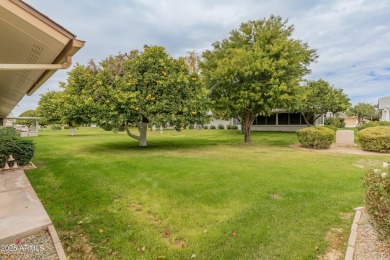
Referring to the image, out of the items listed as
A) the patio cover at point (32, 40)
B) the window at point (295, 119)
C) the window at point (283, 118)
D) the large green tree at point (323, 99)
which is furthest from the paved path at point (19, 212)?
the window at point (295, 119)

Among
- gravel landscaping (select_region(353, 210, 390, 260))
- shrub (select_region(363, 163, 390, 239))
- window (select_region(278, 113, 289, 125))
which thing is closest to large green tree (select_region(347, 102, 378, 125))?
window (select_region(278, 113, 289, 125))

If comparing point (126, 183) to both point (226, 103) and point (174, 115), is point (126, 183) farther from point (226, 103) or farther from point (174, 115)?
point (226, 103)

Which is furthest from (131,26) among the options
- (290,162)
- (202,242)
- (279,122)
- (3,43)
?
Result: (279,122)

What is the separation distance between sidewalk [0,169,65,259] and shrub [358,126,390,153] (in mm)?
14765

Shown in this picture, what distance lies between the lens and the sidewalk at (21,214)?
3.64 meters

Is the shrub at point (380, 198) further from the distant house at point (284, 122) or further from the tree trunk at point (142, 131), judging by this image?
the distant house at point (284, 122)

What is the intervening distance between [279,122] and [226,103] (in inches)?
752

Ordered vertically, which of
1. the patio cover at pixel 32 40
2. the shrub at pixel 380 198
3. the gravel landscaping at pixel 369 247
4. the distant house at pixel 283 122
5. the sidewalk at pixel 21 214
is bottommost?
the gravel landscaping at pixel 369 247

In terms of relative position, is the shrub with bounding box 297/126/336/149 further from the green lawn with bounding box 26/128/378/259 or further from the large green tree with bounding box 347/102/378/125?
the large green tree with bounding box 347/102/378/125

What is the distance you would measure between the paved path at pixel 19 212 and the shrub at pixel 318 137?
14.1 metres

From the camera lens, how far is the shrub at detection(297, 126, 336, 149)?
14.1 m

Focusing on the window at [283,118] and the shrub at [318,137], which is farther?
the window at [283,118]

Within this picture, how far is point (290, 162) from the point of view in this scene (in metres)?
9.95

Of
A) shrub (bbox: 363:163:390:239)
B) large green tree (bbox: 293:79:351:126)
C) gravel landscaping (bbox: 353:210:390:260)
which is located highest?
large green tree (bbox: 293:79:351:126)
